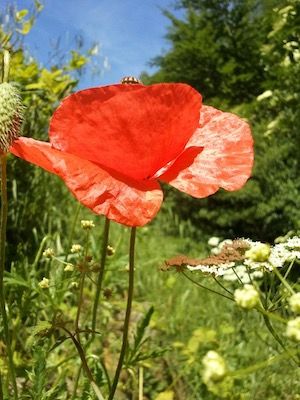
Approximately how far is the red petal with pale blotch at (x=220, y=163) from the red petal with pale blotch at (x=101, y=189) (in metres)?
0.05

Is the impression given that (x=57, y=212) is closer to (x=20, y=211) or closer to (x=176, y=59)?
(x=20, y=211)

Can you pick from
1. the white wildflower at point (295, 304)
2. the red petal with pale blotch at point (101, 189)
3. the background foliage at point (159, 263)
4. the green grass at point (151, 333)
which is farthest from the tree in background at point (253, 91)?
the white wildflower at point (295, 304)

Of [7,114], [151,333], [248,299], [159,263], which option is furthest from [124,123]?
[159,263]

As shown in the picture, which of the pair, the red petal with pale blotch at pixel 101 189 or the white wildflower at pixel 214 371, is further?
the red petal with pale blotch at pixel 101 189

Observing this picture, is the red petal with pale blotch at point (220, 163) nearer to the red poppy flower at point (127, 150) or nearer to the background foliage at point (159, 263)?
the red poppy flower at point (127, 150)

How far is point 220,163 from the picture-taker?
765 mm

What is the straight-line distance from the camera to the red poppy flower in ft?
2.28

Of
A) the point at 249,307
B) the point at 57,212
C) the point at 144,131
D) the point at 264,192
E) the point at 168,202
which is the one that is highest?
the point at 144,131

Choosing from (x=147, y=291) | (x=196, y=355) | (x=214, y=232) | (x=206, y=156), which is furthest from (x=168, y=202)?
(x=206, y=156)

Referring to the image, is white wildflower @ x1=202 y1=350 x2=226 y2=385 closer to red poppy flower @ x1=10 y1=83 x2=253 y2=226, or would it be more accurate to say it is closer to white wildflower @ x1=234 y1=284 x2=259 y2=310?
white wildflower @ x1=234 y1=284 x2=259 y2=310

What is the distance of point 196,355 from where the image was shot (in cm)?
224

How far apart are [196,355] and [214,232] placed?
4.18 m

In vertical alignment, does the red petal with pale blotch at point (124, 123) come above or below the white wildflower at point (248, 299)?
above

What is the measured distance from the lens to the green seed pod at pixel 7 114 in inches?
26.2
